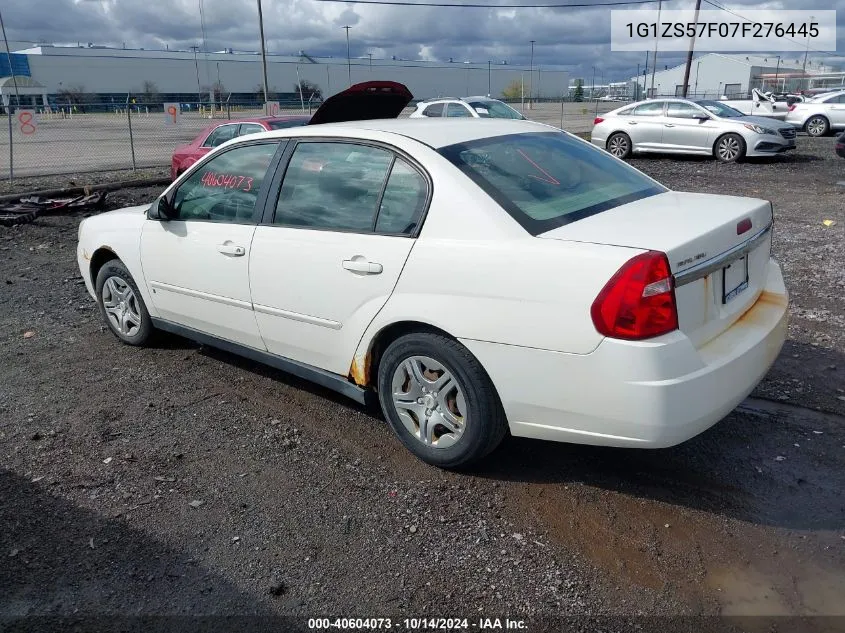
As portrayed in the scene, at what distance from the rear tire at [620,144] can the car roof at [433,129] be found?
15121 millimetres

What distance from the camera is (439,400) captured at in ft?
11.4

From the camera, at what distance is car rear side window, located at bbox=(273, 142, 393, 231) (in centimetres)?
371

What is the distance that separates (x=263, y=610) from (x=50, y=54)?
75.2 m

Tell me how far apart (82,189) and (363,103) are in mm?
8810

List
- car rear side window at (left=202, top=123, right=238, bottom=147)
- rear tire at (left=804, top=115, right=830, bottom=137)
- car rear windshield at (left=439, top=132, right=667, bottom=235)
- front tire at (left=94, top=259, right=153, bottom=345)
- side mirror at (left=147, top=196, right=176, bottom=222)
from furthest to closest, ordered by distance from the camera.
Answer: rear tire at (left=804, top=115, right=830, bottom=137), car rear side window at (left=202, top=123, right=238, bottom=147), front tire at (left=94, top=259, right=153, bottom=345), side mirror at (left=147, top=196, right=176, bottom=222), car rear windshield at (left=439, top=132, right=667, bottom=235)

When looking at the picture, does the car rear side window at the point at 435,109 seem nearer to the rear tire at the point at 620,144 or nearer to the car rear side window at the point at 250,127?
the rear tire at the point at 620,144

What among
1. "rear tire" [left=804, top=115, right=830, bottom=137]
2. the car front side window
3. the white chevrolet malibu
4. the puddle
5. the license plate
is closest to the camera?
the puddle

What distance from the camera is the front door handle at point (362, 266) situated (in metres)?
3.52

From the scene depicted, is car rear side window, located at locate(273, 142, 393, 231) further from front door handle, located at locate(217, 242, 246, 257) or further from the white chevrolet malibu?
front door handle, located at locate(217, 242, 246, 257)

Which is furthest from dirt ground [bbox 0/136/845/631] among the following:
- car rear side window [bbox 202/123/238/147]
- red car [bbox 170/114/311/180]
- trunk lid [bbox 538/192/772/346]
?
Result: car rear side window [bbox 202/123/238/147]

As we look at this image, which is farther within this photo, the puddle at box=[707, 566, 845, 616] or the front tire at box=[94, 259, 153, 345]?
the front tire at box=[94, 259, 153, 345]

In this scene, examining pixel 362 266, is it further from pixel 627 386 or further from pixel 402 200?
pixel 627 386

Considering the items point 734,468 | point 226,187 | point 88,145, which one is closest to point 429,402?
point 734,468

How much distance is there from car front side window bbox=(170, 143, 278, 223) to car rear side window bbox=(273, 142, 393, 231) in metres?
0.26
